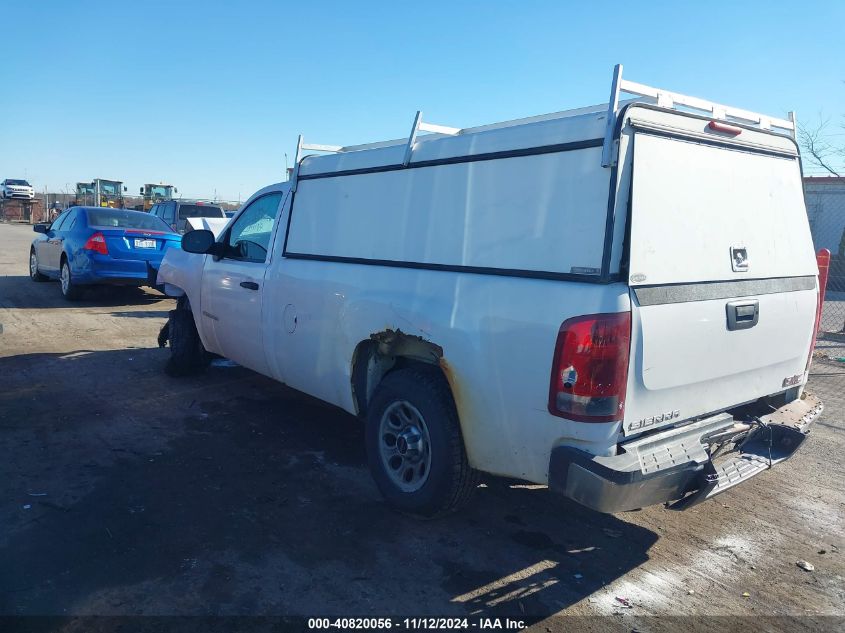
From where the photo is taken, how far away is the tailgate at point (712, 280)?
3.06 metres

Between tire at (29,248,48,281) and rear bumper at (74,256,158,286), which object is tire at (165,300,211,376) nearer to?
rear bumper at (74,256,158,286)

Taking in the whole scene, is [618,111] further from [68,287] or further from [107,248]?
[68,287]

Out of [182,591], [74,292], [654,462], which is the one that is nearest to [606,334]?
[654,462]

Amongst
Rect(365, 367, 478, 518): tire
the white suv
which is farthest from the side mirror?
the white suv

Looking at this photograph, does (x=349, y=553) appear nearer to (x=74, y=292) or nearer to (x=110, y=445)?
(x=110, y=445)

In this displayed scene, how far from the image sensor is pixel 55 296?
1187 centimetres

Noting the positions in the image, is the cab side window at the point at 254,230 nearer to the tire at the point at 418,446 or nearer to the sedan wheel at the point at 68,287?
the tire at the point at 418,446

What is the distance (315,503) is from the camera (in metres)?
4.16

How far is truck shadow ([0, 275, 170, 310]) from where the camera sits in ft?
36.2

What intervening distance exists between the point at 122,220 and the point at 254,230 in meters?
7.06

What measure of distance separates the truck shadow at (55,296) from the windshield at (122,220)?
1.30 m

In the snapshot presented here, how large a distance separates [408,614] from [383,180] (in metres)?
2.64

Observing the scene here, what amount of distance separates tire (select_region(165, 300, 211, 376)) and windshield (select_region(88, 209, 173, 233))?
5.28m

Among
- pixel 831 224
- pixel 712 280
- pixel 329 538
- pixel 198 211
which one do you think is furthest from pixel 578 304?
pixel 831 224
